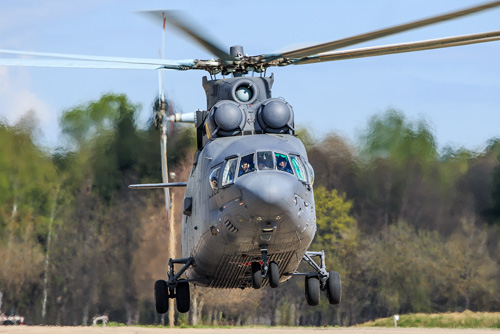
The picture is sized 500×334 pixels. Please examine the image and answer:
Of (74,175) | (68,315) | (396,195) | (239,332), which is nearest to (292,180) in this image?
(239,332)

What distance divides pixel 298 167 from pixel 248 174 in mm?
1210

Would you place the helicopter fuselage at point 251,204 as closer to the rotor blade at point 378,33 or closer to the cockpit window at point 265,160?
the cockpit window at point 265,160

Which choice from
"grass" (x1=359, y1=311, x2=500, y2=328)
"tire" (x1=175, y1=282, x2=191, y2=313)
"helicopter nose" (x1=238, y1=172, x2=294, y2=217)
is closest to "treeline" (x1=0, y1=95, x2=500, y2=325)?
"grass" (x1=359, y1=311, x2=500, y2=328)

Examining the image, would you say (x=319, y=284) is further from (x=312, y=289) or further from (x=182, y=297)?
(x=182, y=297)

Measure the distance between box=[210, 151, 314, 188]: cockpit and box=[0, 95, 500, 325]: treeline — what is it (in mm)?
16665

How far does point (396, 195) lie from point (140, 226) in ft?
37.2

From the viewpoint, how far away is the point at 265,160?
64.7 ft

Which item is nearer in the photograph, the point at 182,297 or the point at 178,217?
the point at 182,297

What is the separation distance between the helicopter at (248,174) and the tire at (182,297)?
3 cm

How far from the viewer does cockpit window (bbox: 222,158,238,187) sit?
19.9m

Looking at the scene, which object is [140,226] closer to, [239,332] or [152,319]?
[152,319]

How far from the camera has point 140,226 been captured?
135 ft

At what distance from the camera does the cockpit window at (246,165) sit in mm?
19681

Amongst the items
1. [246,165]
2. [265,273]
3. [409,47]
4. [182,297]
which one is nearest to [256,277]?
[265,273]
